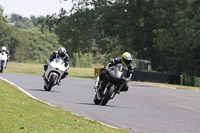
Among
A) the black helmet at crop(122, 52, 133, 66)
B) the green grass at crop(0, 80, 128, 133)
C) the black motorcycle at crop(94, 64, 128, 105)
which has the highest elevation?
the black helmet at crop(122, 52, 133, 66)

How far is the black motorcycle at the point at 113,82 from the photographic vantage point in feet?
48.8

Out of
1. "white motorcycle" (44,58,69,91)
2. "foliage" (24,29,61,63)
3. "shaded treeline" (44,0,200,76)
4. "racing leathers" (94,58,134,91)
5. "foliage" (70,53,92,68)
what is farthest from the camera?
"foliage" (24,29,61,63)

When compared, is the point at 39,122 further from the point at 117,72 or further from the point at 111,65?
the point at 111,65

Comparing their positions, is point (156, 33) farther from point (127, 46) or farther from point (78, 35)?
point (78, 35)

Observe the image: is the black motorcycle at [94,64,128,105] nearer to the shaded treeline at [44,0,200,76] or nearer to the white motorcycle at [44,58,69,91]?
the white motorcycle at [44,58,69,91]

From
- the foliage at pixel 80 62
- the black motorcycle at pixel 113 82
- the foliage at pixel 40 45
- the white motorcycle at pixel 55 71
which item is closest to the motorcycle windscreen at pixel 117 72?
the black motorcycle at pixel 113 82

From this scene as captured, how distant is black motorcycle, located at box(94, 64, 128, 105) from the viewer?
14859 mm

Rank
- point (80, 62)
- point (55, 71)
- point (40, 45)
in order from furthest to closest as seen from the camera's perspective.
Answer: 1. point (40, 45)
2. point (80, 62)
3. point (55, 71)

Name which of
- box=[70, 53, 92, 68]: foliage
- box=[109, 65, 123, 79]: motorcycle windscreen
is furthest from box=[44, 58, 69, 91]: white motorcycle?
box=[70, 53, 92, 68]: foliage

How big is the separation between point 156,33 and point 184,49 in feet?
14.9

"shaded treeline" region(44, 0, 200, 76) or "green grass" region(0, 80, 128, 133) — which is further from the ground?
"shaded treeline" region(44, 0, 200, 76)

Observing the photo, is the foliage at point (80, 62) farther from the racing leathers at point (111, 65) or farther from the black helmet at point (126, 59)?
the black helmet at point (126, 59)

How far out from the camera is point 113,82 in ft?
49.5

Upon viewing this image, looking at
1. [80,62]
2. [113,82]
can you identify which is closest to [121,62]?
[113,82]
